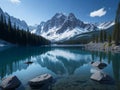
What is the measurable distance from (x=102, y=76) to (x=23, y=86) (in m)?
11.6

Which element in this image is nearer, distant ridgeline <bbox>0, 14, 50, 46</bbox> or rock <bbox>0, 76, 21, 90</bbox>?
rock <bbox>0, 76, 21, 90</bbox>

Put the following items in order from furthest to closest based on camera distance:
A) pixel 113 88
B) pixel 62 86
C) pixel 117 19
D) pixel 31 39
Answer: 1. pixel 31 39
2. pixel 117 19
3. pixel 62 86
4. pixel 113 88

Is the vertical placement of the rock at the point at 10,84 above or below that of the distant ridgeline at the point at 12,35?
below

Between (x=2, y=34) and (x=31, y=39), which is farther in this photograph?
(x=31, y=39)

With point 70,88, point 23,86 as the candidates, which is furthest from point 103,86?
point 23,86

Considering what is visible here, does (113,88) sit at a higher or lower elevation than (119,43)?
lower

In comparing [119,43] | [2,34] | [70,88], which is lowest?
[70,88]

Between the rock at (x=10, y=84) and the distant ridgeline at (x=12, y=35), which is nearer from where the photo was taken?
the rock at (x=10, y=84)

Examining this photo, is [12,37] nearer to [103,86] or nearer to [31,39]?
[31,39]

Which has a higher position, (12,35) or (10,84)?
(12,35)

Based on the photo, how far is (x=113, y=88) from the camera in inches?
804

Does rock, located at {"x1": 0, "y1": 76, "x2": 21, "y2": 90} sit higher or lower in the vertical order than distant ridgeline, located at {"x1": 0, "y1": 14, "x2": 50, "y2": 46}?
lower

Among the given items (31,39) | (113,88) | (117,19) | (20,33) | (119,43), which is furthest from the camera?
(31,39)

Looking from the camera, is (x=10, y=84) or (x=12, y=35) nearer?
(x=10, y=84)
